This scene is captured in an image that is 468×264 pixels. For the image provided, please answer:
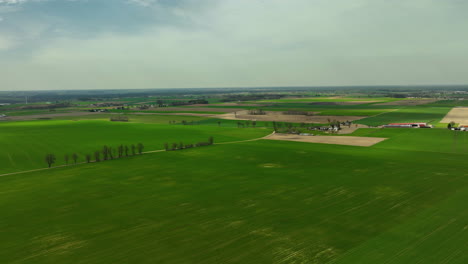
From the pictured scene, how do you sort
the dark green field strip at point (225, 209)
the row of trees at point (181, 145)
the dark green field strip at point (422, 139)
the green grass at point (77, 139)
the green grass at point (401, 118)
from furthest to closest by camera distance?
the green grass at point (401, 118) → the row of trees at point (181, 145) → the dark green field strip at point (422, 139) → the green grass at point (77, 139) → the dark green field strip at point (225, 209)

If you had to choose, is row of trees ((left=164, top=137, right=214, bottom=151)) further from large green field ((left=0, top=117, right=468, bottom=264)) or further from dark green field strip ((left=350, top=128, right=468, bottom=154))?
dark green field strip ((left=350, top=128, right=468, bottom=154))

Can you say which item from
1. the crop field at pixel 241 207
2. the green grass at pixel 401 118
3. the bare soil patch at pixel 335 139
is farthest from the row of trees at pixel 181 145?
the green grass at pixel 401 118

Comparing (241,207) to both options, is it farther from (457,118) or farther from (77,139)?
(457,118)

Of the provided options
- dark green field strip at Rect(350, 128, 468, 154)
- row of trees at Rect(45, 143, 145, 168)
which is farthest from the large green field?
row of trees at Rect(45, 143, 145, 168)

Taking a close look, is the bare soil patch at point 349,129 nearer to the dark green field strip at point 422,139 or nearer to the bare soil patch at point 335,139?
the dark green field strip at point 422,139

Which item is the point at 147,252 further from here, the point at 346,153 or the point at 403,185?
the point at 346,153

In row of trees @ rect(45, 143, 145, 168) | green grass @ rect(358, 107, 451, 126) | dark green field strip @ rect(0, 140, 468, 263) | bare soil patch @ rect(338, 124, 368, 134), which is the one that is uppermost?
green grass @ rect(358, 107, 451, 126)
